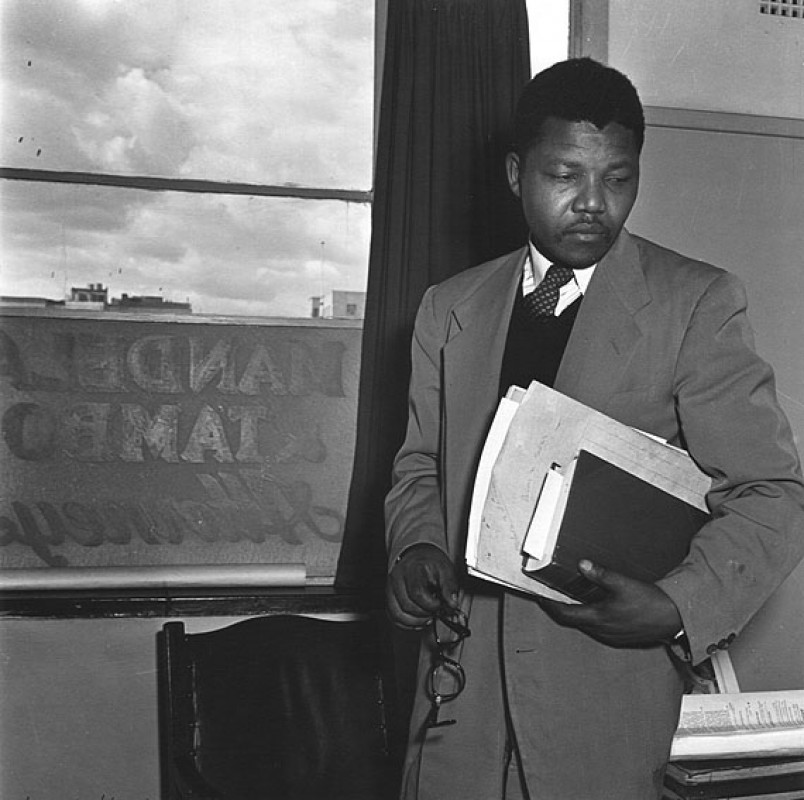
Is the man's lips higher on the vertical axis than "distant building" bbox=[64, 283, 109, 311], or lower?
higher

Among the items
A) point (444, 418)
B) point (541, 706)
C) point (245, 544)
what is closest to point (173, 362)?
point (245, 544)

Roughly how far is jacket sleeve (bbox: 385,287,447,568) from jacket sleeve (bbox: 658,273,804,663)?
376mm

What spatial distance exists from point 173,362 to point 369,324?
0.62 meters

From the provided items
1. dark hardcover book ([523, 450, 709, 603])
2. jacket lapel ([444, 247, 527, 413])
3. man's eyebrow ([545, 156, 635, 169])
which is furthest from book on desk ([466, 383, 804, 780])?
man's eyebrow ([545, 156, 635, 169])

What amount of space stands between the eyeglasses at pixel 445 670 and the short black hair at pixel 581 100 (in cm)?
62

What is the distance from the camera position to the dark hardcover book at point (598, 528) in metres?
1.08

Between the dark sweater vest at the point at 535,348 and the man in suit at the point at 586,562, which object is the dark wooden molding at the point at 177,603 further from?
the dark sweater vest at the point at 535,348

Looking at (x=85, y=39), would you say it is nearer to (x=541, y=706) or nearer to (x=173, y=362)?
(x=173, y=362)

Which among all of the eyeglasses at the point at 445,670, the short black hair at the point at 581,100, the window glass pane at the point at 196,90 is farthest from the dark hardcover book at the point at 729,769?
the window glass pane at the point at 196,90

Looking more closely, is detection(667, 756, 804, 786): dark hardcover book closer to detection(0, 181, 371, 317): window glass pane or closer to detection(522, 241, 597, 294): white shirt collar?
detection(522, 241, 597, 294): white shirt collar

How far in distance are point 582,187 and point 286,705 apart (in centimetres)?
161

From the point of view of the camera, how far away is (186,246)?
329 cm

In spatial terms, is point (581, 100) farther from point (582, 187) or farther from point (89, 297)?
point (89, 297)

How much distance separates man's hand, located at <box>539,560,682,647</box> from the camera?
3.53 feet
